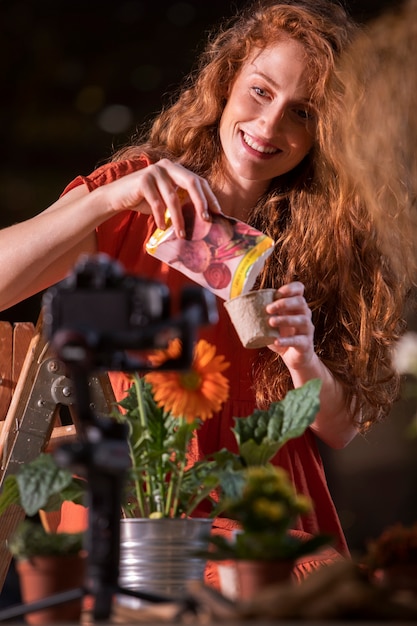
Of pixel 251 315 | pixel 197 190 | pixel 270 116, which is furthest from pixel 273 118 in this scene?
pixel 251 315

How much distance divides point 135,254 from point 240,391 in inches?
12.1

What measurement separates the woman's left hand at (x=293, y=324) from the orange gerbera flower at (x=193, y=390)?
266 mm

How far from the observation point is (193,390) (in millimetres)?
1016

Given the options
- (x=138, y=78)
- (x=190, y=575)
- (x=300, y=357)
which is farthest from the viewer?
(x=138, y=78)

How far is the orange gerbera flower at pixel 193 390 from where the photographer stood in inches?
39.8

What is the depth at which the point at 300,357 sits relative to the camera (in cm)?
148

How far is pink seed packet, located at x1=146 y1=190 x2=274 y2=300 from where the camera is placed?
125 centimetres

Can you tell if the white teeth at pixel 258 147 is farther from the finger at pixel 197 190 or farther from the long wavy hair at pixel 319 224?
the finger at pixel 197 190

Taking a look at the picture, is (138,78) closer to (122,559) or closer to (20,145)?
(20,145)

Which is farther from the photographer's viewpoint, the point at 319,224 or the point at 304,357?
the point at 319,224

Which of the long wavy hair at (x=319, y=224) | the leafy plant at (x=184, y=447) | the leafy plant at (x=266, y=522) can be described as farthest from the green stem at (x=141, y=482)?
the long wavy hair at (x=319, y=224)

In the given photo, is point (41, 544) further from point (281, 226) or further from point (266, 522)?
point (281, 226)

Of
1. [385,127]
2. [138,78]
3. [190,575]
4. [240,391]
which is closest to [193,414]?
[190,575]

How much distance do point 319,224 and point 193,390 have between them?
86 centimetres
